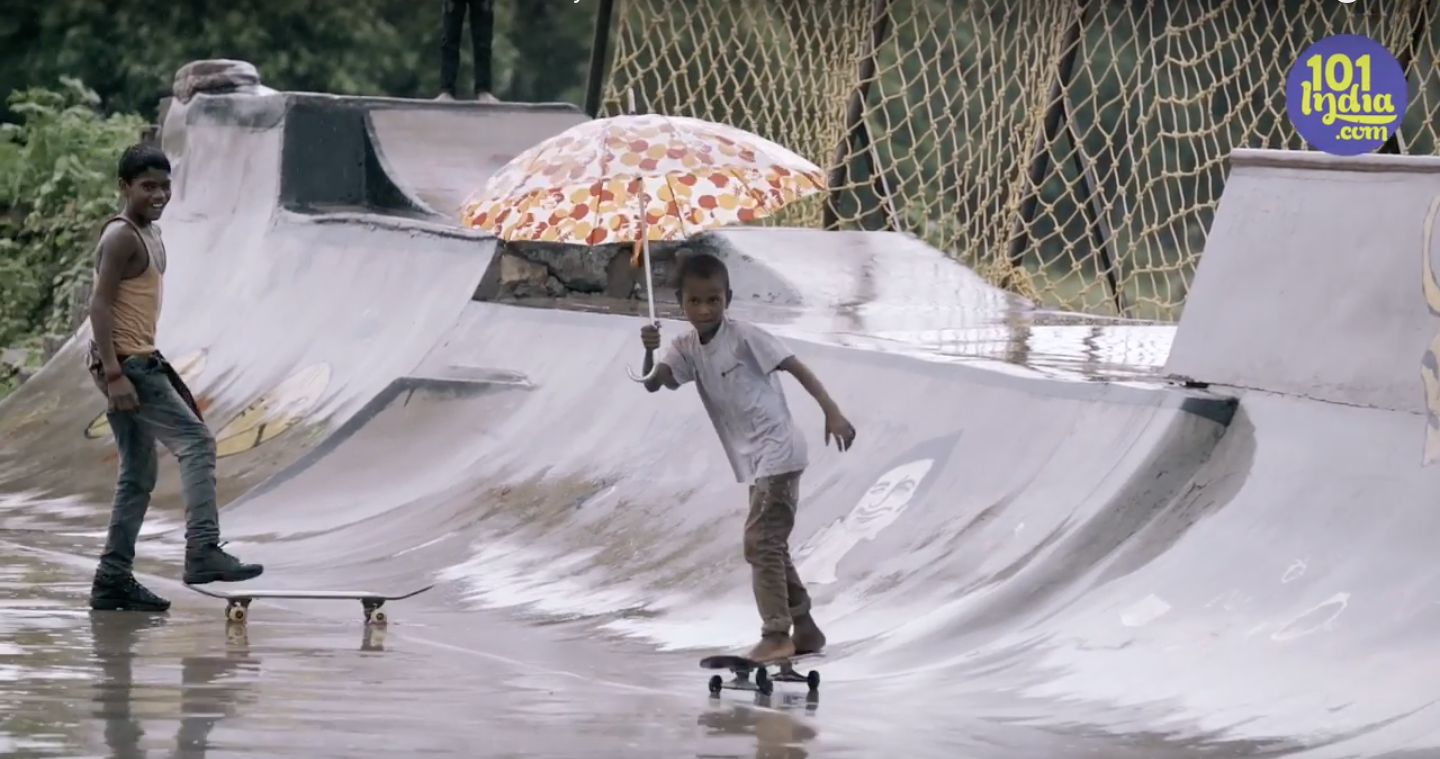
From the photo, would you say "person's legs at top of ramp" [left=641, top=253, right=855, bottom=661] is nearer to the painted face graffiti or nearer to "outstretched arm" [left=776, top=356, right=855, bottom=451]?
"outstretched arm" [left=776, top=356, right=855, bottom=451]

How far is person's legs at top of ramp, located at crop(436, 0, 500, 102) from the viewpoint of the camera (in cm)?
1532

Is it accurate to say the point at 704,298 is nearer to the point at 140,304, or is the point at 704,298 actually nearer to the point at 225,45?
the point at 140,304

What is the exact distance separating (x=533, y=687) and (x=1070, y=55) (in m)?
7.62

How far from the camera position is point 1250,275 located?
762cm

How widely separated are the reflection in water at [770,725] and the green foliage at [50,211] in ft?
45.3

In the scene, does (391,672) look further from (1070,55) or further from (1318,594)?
(1070,55)

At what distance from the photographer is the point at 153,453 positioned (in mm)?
8336

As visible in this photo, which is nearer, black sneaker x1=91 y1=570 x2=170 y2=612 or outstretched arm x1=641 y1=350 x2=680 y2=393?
outstretched arm x1=641 y1=350 x2=680 y2=393

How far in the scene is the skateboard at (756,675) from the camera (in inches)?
260

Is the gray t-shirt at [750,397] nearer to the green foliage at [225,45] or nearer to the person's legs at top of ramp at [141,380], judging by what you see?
the person's legs at top of ramp at [141,380]

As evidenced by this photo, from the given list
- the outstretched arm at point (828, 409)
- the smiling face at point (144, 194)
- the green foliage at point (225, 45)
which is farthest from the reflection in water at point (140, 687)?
the green foliage at point (225, 45)

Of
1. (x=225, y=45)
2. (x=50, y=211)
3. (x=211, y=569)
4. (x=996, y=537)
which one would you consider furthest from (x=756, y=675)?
(x=225, y=45)

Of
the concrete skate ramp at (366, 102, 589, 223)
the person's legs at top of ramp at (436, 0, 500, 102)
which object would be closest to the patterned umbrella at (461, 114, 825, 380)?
the concrete skate ramp at (366, 102, 589, 223)

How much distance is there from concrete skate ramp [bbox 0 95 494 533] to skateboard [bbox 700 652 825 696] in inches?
195
